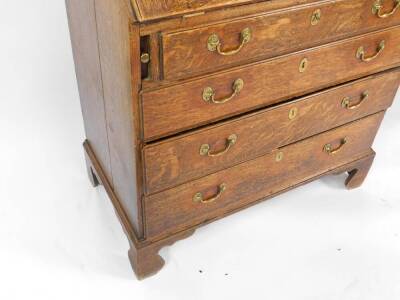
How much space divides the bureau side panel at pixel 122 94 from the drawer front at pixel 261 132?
67 mm

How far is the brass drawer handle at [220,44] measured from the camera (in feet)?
3.77

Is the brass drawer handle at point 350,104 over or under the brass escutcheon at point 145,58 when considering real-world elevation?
under

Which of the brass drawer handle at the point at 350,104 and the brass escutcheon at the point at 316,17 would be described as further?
the brass drawer handle at the point at 350,104

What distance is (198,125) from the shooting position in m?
1.35

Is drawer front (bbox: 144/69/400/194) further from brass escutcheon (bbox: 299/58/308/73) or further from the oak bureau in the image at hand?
brass escutcheon (bbox: 299/58/308/73)

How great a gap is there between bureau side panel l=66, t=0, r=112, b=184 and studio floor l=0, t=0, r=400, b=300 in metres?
0.31

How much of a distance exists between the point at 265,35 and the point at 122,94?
1.39ft

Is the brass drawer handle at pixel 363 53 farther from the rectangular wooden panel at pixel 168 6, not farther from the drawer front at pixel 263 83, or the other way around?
the rectangular wooden panel at pixel 168 6

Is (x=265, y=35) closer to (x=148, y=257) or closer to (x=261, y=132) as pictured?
(x=261, y=132)

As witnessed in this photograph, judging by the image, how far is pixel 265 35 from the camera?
1.24 metres

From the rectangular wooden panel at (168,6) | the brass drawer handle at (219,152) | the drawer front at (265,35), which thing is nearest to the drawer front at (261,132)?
the brass drawer handle at (219,152)

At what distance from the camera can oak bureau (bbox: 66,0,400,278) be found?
1131 millimetres

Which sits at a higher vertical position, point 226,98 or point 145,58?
point 145,58

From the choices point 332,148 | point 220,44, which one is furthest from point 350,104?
point 220,44
